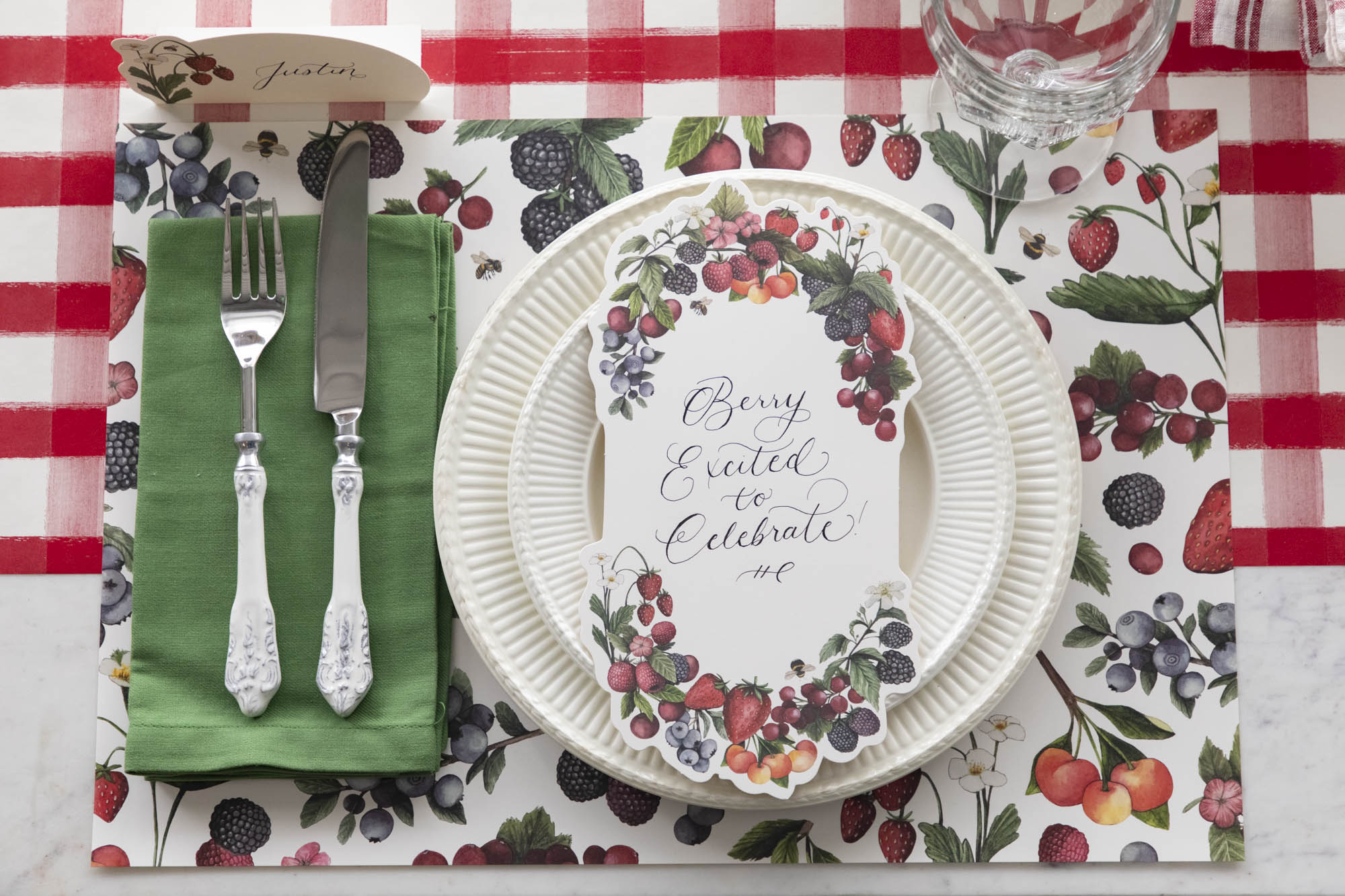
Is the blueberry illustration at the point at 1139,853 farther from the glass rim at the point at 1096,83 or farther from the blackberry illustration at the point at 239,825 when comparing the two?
the blackberry illustration at the point at 239,825

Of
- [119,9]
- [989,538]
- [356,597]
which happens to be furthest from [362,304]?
[989,538]

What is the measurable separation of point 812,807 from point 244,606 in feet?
1.64

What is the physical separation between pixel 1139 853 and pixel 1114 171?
0.59 metres

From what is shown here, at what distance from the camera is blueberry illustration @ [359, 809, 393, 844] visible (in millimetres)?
757

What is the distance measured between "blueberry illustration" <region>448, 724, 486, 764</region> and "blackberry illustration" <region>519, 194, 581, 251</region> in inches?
16.7

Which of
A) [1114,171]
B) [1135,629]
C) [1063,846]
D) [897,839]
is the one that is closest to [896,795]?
[897,839]

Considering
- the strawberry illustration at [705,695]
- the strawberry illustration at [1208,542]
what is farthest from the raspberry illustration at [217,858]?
the strawberry illustration at [1208,542]

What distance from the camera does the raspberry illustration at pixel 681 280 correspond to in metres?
0.72

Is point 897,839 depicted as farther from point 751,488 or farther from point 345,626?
point 345,626

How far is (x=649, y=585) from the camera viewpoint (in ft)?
2.29

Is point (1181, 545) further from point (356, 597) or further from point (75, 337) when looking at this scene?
point (75, 337)

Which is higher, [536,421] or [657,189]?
[657,189]

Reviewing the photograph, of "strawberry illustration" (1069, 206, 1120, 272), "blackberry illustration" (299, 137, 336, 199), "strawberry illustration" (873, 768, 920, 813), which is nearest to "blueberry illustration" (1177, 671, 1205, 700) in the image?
"strawberry illustration" (873, 768, 920, 813)

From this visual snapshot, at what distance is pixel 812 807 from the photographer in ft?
2.49
